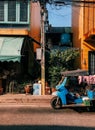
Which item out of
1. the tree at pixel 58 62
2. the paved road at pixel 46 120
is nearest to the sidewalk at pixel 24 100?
the paved road at pixel 46 120

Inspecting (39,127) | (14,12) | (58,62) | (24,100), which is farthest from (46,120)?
(14,12)

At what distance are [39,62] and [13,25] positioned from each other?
308 cm

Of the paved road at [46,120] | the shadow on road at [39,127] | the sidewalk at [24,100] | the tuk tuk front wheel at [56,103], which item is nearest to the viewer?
the shadow on road at [39,127]

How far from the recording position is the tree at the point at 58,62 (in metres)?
30.1

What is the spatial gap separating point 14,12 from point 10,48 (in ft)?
10.4

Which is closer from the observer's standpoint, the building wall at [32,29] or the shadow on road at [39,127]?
the shadow on road at [39,127]

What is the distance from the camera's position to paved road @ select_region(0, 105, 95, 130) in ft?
48.1

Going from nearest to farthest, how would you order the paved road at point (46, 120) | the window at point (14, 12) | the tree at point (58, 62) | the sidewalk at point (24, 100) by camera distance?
the paved road at point (46, 120)
the sidewalk at point (24, 100)
the tree at point (58, 62)
the window at point (14, 12)

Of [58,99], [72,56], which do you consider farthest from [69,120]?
[72,56]

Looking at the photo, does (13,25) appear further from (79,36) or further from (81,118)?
(81,118)

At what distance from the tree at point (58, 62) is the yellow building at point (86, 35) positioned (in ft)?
3.45

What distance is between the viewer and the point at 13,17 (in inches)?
1253

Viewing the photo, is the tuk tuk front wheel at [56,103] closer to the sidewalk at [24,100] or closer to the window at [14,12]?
the sidewalk at [24,100]

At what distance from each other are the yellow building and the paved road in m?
10.5
